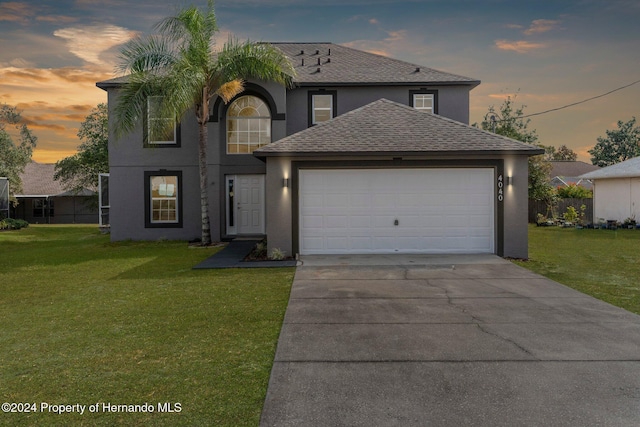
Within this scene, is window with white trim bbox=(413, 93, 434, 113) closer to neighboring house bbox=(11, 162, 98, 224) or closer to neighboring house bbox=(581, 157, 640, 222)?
neighboring house bbox=(581, 157, 640, 222)

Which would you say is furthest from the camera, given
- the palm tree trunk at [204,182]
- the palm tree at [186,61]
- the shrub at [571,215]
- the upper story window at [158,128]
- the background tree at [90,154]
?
the background tree at [90,154]

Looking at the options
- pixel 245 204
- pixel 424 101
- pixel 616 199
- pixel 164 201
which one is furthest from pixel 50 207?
pixel 616 199

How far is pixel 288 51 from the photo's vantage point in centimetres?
1892

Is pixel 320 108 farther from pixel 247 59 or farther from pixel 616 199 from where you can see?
pixel 616 199

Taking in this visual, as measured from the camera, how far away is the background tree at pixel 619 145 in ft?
135

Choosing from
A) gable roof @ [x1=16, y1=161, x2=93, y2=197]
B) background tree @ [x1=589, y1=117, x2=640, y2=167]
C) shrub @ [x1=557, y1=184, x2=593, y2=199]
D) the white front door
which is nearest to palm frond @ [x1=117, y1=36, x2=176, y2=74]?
the white front door

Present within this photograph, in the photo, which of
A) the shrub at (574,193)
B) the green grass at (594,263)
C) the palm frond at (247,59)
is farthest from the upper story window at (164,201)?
the shrub at (574,193)

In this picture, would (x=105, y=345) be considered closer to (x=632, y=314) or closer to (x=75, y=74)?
(x=632, y=314)

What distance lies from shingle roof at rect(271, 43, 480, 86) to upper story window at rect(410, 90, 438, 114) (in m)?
0.45

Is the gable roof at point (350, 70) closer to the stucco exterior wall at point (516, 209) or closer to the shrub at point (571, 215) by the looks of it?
the stucco exterior wall at point (516, 209)

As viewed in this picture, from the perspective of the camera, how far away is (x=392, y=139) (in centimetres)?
→ 1172

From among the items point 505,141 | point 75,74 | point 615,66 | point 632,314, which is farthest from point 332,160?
point 615,66

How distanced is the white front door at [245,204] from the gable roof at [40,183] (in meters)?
21.3

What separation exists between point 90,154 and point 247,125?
14.7 m
